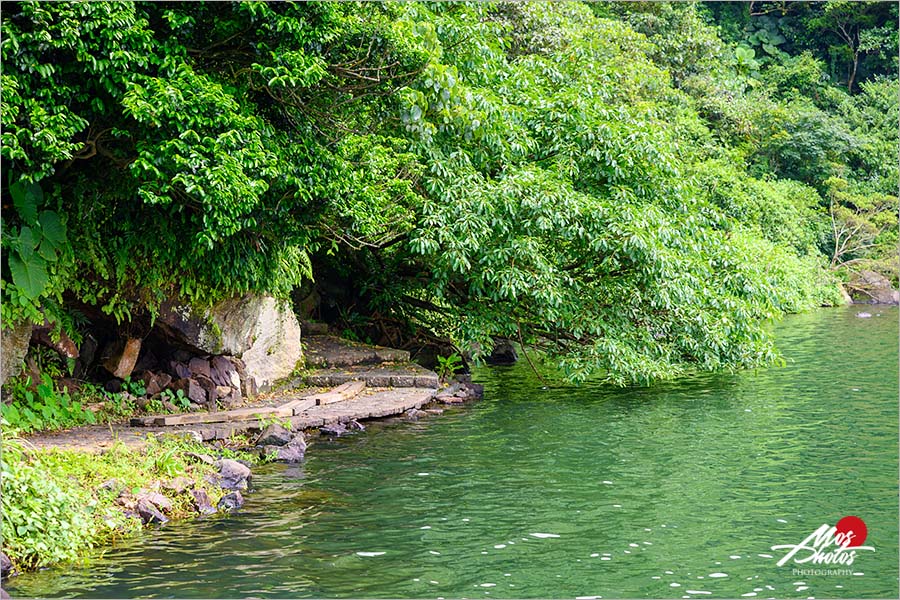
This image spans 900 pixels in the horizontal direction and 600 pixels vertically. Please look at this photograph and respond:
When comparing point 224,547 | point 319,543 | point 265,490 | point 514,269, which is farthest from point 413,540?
point 514,269

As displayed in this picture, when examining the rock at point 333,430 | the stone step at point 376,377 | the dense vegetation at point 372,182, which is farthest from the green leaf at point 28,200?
the stone step at point 376,377

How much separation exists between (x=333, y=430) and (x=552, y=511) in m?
4.93

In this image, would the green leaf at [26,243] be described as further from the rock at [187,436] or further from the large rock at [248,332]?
the rock at [187,436]

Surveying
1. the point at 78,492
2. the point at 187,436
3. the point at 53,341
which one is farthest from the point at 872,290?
the point at 78,492

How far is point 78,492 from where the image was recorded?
9445 mm

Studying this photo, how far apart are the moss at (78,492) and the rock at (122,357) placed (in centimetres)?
298

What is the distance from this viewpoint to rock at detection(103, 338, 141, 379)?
14195 millimetres

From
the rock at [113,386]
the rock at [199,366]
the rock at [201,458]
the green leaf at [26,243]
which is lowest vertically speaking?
the rock at [201,458]

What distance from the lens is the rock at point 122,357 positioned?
14.2 meters

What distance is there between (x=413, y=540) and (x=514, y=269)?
7.71m

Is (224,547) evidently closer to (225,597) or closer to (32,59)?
(225,597)

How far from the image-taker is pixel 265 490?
11.1 metres

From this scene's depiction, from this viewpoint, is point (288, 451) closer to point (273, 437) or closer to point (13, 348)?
point (273, 437)

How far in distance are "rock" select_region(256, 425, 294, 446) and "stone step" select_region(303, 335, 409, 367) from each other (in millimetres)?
4387
